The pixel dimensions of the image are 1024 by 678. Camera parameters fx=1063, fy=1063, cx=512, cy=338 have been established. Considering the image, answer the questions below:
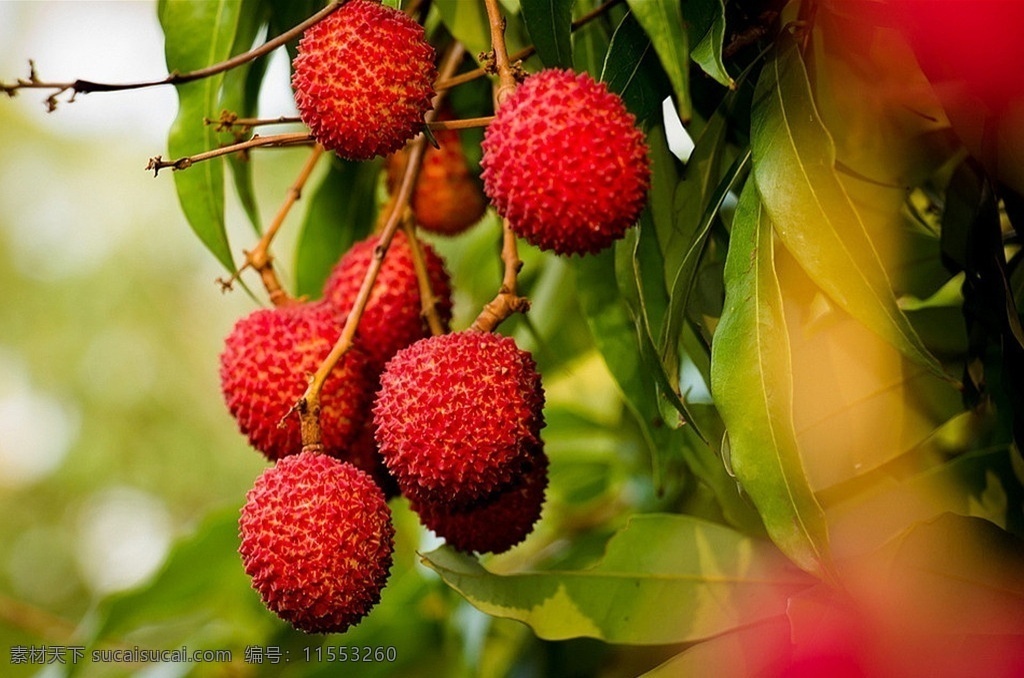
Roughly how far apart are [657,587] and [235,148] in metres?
0.40

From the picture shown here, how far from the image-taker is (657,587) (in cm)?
72

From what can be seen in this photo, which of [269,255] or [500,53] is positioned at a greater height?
[500,53]

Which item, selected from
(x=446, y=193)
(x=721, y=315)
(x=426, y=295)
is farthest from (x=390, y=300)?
(x=721, y=315)

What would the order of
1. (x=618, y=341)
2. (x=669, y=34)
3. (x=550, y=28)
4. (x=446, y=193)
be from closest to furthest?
(x=669, y=34) → (x=550, y=28) → (x=618, y=341) → (x=446, y=193)

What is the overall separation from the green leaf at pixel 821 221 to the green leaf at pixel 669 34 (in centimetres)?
7

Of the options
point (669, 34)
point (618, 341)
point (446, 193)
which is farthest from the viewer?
point (446, 193)

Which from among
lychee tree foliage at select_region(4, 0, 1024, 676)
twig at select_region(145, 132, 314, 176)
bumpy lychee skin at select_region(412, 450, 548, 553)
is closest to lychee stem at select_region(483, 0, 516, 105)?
lychee tree foliage at select_region(4, 0, 1024, 676)

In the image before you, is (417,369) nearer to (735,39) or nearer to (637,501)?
(735,39)

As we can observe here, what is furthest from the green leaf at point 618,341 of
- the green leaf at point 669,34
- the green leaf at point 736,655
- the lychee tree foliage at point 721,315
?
the green leaf at point 669,34

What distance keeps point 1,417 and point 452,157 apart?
414 centimetres

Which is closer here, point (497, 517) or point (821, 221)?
point (821, 221)

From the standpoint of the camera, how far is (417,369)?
582 millimetres

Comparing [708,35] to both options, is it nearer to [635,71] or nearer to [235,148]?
[635,71]

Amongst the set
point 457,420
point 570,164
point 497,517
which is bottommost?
point 497,517
